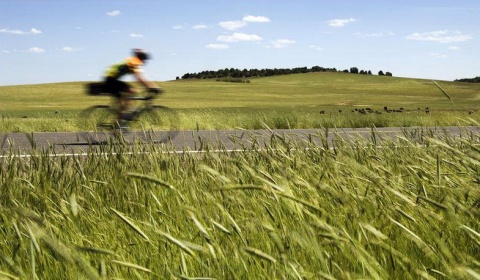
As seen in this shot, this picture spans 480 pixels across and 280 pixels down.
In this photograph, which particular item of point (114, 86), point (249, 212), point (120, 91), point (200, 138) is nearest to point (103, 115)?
point (120, 91)

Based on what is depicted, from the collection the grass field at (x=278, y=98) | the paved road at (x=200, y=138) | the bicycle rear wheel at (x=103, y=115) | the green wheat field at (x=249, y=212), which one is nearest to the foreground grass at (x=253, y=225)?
the green wheat field at (x=249, y=212)

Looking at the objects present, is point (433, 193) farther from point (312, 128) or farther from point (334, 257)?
point (312, 128)

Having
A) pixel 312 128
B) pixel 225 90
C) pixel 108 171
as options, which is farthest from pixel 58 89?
pixel 108 171

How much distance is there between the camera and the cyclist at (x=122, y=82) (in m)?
13.3

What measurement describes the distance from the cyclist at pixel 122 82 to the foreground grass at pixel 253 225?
335 inches

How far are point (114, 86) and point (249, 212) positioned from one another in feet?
37.8

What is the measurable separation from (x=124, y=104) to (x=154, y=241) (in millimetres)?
12064

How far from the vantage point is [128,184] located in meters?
4.21

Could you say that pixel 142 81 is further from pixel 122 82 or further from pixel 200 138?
pixel 200 138

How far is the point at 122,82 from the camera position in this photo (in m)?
14.0

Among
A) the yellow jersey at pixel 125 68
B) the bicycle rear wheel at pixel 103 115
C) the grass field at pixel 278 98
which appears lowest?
the grass field at pixel 278 98

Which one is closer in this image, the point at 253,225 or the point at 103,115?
the point at 253,225

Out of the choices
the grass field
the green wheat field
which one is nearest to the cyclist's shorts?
the green wheat field

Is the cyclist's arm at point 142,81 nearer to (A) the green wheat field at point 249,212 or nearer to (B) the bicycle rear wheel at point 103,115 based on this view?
(B) the bicycle rear wheel at point 103,115
